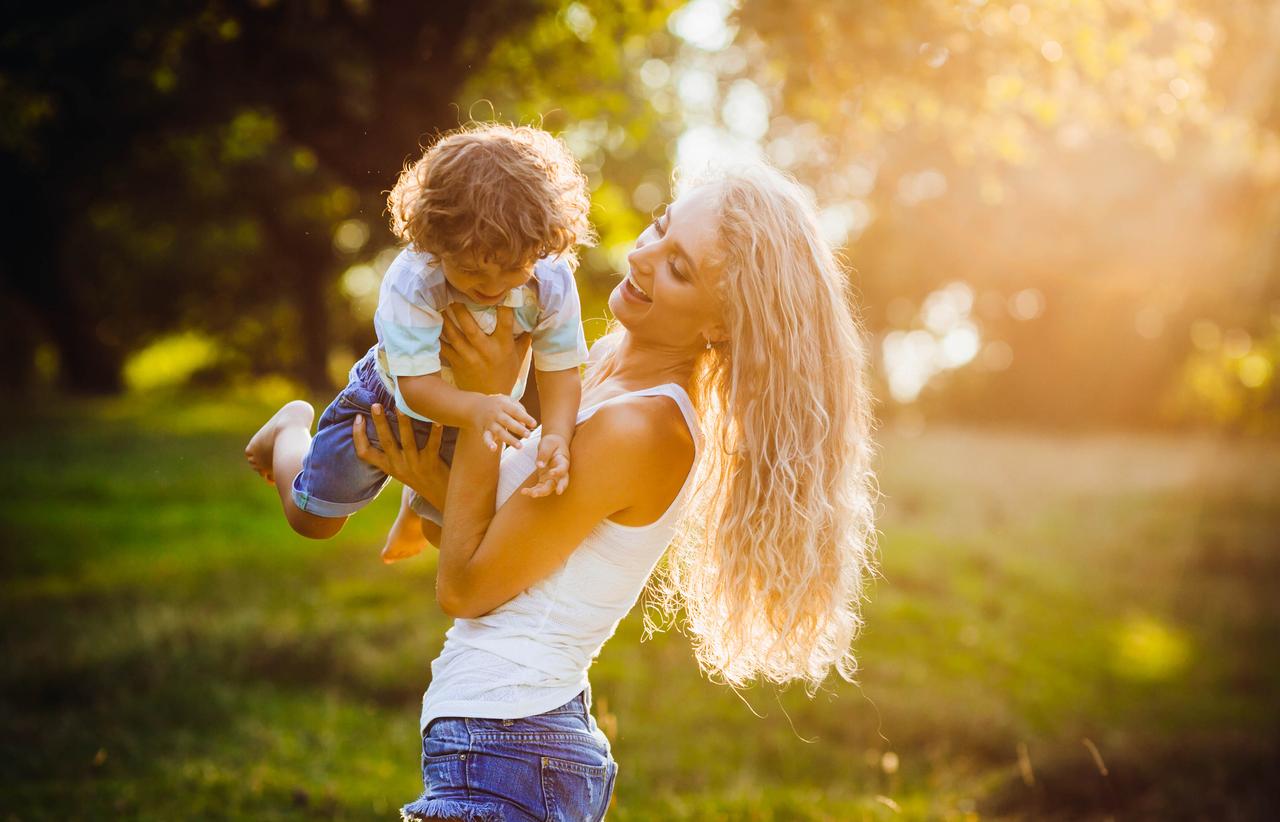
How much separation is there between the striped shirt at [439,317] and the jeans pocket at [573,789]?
0.92m

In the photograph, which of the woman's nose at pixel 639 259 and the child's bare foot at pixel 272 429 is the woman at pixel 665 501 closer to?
the woman's nose at pixel 639 259

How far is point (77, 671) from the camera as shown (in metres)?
6.54

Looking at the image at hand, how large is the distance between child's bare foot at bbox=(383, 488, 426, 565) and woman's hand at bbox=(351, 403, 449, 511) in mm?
365

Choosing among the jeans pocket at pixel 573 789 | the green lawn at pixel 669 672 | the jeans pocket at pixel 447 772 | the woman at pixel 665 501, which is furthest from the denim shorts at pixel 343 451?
the green lawn at pixel 669 672

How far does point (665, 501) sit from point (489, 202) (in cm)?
85

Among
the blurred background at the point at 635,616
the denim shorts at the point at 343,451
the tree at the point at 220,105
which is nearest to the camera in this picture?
the denim shorts at the point at 343,451

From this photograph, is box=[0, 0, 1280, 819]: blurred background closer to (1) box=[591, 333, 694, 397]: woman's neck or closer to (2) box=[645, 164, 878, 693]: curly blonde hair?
(2) box=[645, 164, 878, 693]: curly blonde hair

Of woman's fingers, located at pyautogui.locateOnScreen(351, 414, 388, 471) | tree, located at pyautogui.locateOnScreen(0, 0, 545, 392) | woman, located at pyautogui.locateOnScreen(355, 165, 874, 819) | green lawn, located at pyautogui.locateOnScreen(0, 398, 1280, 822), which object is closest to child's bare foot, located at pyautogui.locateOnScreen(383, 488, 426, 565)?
woman, located at pyautogui.locateOnScreen(355, 165, 874, 819)

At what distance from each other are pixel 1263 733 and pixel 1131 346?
2104 cm

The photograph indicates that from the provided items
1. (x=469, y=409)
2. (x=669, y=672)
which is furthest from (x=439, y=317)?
(x=669, y=672)

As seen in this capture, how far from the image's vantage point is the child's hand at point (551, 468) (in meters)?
2.35

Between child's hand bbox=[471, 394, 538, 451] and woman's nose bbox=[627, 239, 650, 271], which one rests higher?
woman's nose bbox=[627, 239, 650, 271]

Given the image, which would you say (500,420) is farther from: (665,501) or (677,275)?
(677,275)

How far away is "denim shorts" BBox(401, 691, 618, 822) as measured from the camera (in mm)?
2324
